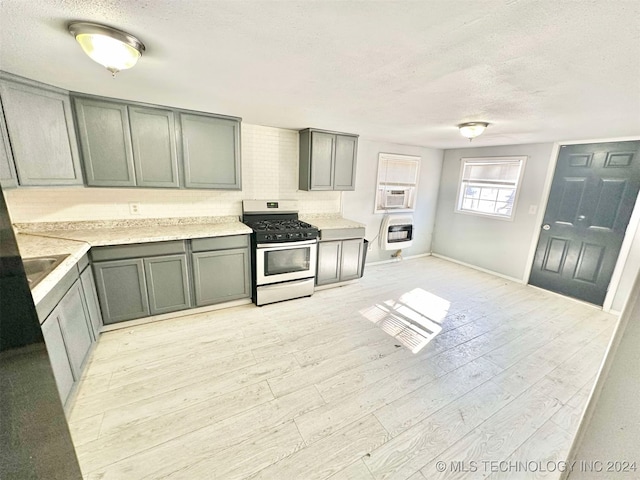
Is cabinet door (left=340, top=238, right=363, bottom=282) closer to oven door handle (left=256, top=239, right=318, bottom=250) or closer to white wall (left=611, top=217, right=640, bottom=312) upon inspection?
oven door handle (left=256, top=239, right=318, bottom=250)

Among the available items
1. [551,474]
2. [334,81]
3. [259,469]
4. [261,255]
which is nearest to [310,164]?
[261,255]

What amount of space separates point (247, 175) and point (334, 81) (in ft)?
6.60

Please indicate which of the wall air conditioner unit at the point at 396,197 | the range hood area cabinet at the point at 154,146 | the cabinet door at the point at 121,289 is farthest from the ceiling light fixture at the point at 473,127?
the cabinet door at the point at 121,289

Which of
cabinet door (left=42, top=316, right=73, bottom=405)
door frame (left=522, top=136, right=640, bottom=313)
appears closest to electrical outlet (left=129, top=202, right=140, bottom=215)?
cabinet door (left=42, top=316, right=73, bottom=405)

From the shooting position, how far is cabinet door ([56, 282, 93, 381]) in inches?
71.5

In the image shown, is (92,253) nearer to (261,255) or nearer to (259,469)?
(261,255)

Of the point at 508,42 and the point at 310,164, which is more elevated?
the point at 508,42

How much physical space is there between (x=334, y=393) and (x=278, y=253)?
1.71 metres

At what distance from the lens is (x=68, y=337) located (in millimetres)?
1849

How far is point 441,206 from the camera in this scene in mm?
5527

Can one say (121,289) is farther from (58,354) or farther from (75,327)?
(58,354)

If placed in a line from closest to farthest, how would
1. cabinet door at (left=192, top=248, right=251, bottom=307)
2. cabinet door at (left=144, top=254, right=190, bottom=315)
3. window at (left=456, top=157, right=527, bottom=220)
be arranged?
cabinet door at (left=144, top=254, right=190, bottom=315) → cabinet door at (left=192, top=248, right=251, bottom=307) → window at (left=456, top=157, right=527, bottom=220)

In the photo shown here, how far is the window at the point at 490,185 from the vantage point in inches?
170

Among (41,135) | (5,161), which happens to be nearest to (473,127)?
(41,135)
